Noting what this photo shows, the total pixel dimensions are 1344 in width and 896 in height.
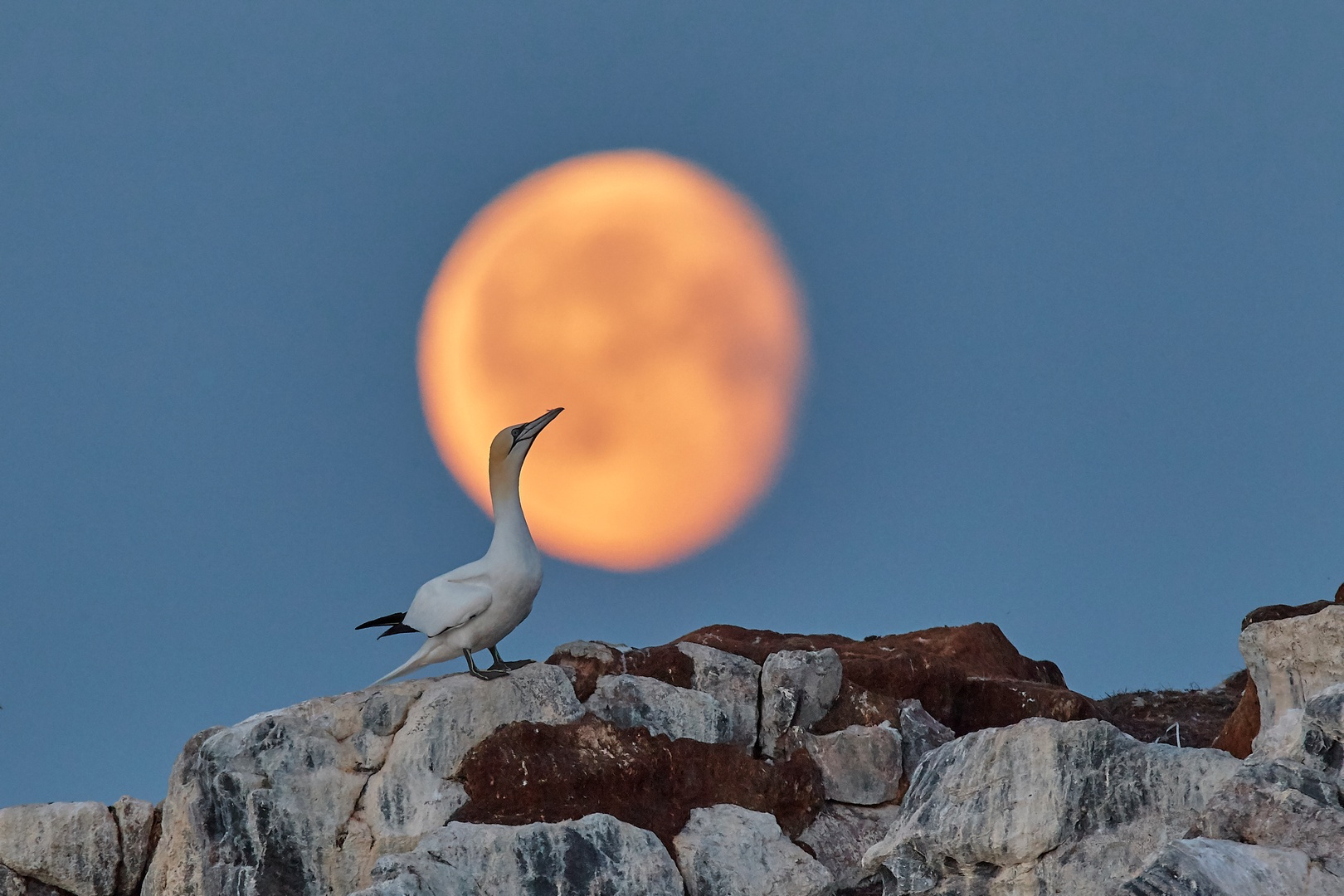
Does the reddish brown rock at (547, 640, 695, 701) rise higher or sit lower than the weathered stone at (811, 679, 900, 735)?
higher

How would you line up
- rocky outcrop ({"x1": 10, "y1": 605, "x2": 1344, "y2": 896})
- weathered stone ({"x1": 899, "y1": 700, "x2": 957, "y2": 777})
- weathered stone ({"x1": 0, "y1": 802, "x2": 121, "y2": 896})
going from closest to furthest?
1. rocky outcrop ({"x1": 10, "y1": 605, "x2": 1344, "y2": 896})
2. weathered stone ({"x1": 899, "y1": 700, "x2": 957, "y2": 777})
3. weathered stone ({"x1": 0, "y1": 802, "x2": 121, "y2": 896})

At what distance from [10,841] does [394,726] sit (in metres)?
6.82

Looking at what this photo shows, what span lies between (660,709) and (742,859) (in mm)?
3520

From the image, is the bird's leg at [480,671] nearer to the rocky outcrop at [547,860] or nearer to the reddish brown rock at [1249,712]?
the rocky outcrop at [547,860]

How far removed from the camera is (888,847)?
1537 cm

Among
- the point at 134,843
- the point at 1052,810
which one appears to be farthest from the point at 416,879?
the point at 134,843

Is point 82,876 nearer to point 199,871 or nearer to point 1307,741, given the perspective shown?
point 199,871

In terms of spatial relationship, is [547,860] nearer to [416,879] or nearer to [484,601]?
[416,879]

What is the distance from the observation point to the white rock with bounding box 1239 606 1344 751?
704 inches

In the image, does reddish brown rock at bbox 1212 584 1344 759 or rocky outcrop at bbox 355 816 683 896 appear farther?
reddish brown rock at bbox 1212 584 1344 759

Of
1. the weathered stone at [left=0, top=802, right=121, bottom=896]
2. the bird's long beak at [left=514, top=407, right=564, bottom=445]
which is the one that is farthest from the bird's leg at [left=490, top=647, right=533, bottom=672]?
the weathered stone at [left=0, top=802, right=121, bottom=896]

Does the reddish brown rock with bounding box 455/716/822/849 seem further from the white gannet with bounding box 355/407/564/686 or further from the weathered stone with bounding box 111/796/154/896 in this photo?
the weathered stone with bounding box 111/796/154/896

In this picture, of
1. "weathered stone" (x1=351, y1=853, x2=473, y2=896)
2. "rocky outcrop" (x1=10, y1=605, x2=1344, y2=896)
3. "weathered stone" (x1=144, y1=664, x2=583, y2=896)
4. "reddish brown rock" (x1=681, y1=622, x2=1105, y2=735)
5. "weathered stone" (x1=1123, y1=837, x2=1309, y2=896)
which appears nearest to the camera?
"weathered stone" (x1=1123, y1=837, x2=1309, y2=896)

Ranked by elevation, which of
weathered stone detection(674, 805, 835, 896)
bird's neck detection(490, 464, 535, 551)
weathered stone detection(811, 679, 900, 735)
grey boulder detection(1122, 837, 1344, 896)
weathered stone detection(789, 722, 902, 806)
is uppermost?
bird's neck detection(490, 464, 535, 551)
